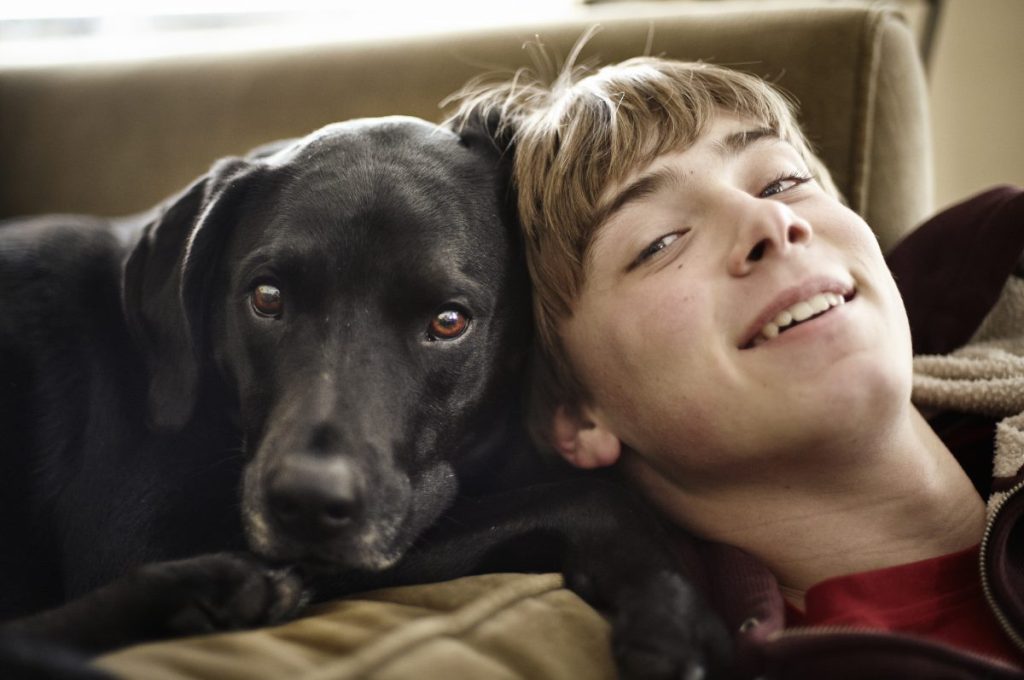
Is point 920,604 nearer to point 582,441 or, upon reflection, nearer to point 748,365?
point 748,365

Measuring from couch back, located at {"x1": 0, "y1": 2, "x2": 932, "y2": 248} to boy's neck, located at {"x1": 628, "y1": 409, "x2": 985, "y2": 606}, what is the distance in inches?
25.0

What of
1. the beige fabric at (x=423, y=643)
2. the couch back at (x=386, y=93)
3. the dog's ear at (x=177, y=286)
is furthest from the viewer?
the couch back at (x=386, y=93)

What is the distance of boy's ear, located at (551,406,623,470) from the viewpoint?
4.06ft

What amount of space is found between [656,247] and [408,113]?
2.61ft

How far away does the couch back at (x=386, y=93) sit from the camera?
4.92ft

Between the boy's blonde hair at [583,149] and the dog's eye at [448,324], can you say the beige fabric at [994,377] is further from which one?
the dog's eye at [448,324]

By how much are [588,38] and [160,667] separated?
4.56 ft

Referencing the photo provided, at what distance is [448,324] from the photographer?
1159mm

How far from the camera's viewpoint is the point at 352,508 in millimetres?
968

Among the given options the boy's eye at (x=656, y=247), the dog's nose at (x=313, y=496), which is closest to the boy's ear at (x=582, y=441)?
the boy's eye at (x=656, y=247)

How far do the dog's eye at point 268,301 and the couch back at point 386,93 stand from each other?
26.0 inches

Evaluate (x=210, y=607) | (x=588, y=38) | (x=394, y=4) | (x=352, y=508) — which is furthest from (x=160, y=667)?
(x=394, y=4)

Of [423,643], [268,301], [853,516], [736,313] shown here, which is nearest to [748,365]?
[736,313]

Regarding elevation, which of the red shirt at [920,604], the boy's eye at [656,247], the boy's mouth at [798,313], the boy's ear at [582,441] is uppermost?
the boy's eye at [656,247]
